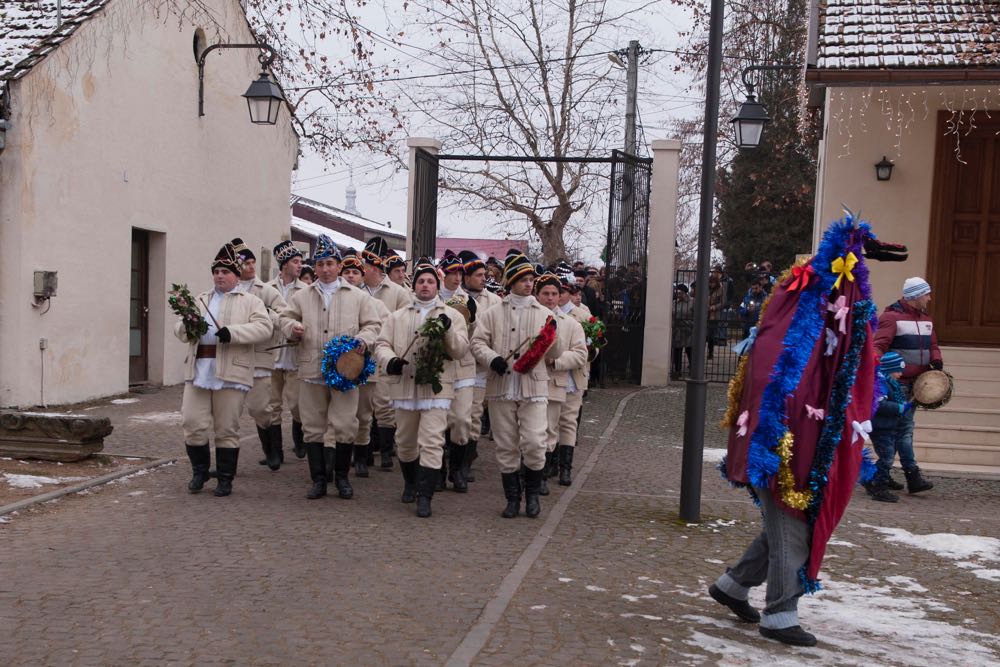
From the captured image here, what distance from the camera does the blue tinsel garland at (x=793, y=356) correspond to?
499 centimetres

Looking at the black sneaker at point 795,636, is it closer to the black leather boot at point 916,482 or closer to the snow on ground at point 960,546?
the snow on ground at point 960,546

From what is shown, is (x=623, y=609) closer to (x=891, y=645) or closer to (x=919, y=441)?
(x=891, y=645)

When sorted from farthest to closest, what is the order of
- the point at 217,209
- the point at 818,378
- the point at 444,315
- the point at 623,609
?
1. the point at 217,209
2. the point at 444,315
3. the point at 623,609
4. the point at 818,378

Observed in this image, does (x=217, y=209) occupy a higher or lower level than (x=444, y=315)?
higher

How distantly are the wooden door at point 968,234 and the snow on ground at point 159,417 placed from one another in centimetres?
952

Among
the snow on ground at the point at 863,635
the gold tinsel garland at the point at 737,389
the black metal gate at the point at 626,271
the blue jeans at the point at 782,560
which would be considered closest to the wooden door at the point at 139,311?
the black metal gate at the point at 626,271

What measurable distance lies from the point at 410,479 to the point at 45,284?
22.8 ft

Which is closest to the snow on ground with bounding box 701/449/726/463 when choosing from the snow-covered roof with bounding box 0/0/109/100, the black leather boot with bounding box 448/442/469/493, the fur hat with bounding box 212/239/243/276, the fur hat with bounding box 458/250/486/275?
the black leather boot with bounding box 448/442/469/493

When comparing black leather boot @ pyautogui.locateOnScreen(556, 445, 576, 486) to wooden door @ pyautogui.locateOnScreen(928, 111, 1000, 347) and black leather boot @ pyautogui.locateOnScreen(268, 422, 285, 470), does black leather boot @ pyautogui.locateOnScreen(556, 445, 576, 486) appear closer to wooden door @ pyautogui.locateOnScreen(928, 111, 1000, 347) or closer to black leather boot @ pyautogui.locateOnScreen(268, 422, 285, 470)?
black leather boot @ pyautogui.locateOnScreen(268, 422, 285, 470)

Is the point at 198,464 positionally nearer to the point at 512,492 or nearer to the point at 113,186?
the point at 512,492

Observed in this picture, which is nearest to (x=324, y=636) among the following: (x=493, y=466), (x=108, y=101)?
(x=493, y=466)

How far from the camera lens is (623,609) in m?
5.60

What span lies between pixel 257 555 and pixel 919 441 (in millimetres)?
7901

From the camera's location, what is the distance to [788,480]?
16.4 ft
